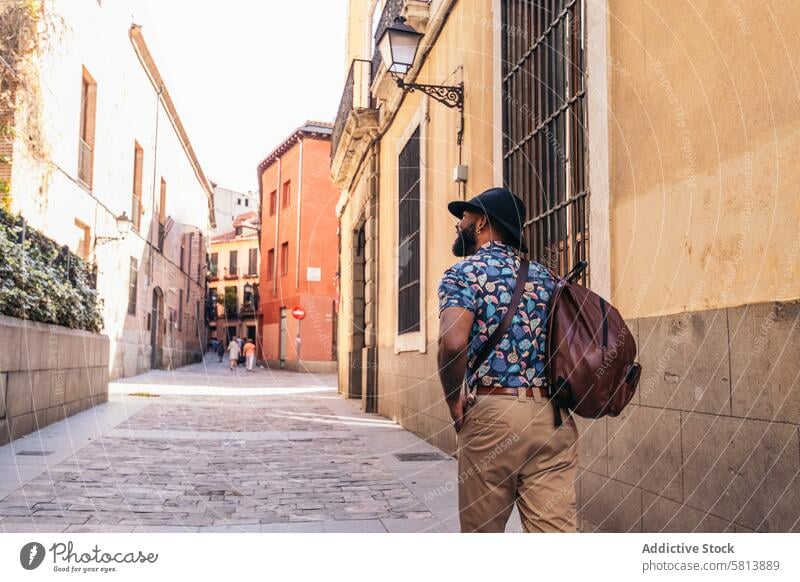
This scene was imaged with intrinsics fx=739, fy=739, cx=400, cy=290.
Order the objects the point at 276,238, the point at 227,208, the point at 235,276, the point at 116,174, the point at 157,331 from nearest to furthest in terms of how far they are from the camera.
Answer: the point at 116,174 → the point at 157,331 → the point at 276,238 → the point at 235,276 → the point at 227,208

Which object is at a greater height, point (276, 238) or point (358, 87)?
point (276, 238)

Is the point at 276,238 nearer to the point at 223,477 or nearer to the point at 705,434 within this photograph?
the point at 223,477

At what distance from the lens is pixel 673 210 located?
12.3 ft

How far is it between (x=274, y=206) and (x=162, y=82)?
10.7 meters

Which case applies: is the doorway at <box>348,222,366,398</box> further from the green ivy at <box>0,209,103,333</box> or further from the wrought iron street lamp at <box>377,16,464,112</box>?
the wrought iron street lamp at <box>377,16,464,112</box>

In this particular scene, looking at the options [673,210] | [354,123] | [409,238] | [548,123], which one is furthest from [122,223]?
[673,210]

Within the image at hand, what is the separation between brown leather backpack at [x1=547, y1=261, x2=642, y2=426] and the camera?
248 cm

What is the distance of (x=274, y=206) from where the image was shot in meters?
33.8

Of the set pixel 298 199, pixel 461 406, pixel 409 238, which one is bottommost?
pixel 461 406

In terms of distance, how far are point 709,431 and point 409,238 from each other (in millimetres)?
6835

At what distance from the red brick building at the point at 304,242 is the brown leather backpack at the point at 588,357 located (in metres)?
27.5

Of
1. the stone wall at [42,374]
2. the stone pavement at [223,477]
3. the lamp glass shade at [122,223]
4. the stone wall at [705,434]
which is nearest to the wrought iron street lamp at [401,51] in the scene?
the stone pavement at [223,477]

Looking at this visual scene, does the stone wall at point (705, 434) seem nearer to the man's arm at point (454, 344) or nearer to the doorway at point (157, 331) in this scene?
the man's arm at point (454, 344)

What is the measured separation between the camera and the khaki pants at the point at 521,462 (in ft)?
8.29
